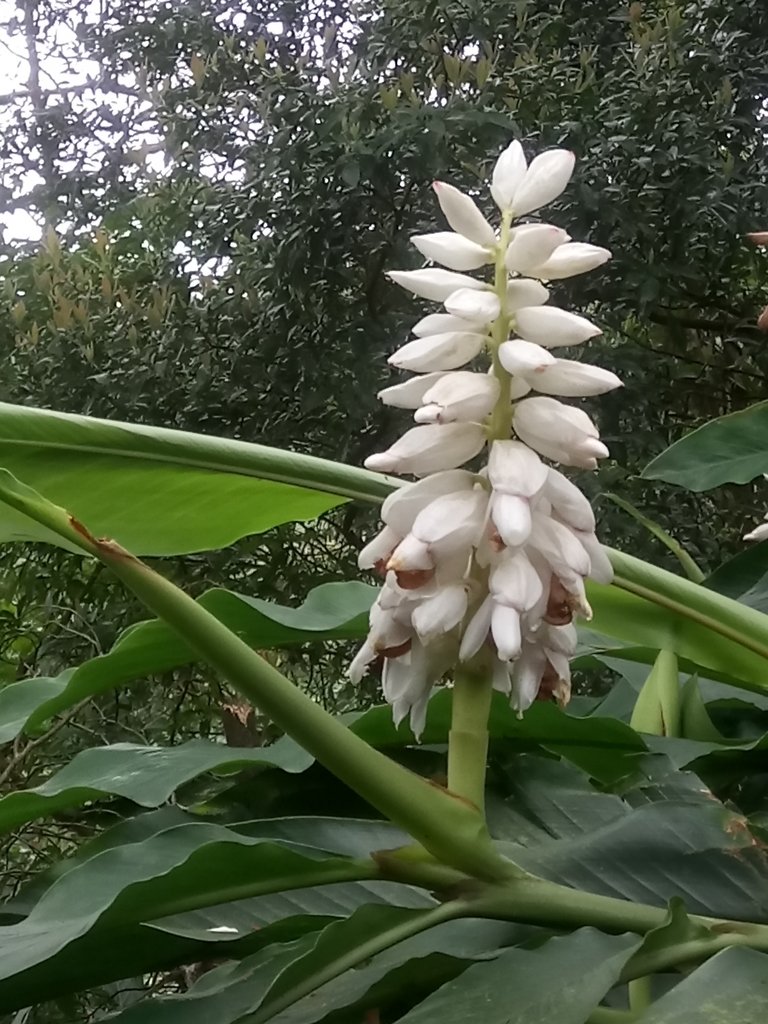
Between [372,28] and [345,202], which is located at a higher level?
[372,28]

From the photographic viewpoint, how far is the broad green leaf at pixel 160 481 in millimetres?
433

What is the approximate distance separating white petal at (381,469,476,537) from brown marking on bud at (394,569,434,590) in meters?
0.02

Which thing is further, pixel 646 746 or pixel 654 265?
pixel 654 265

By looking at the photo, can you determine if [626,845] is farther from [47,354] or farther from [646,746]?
[47,354]

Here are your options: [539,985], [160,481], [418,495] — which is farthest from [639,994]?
[160,481]

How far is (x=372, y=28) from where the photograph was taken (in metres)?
1.11

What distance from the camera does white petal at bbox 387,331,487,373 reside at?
11.3 inches

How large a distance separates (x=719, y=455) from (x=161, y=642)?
1.22 feet

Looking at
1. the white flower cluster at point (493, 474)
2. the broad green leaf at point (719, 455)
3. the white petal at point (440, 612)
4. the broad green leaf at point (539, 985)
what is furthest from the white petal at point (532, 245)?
the broad green leaf at point (719, 455)

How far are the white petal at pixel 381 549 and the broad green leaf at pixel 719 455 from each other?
33cm

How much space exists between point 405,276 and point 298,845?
20cm

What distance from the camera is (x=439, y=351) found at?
286mm

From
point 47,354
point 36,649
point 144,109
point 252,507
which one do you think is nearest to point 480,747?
point 252,507

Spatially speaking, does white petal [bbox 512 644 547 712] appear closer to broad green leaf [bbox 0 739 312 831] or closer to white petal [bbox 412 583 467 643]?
white petal [bbox 412 583 467 643]
